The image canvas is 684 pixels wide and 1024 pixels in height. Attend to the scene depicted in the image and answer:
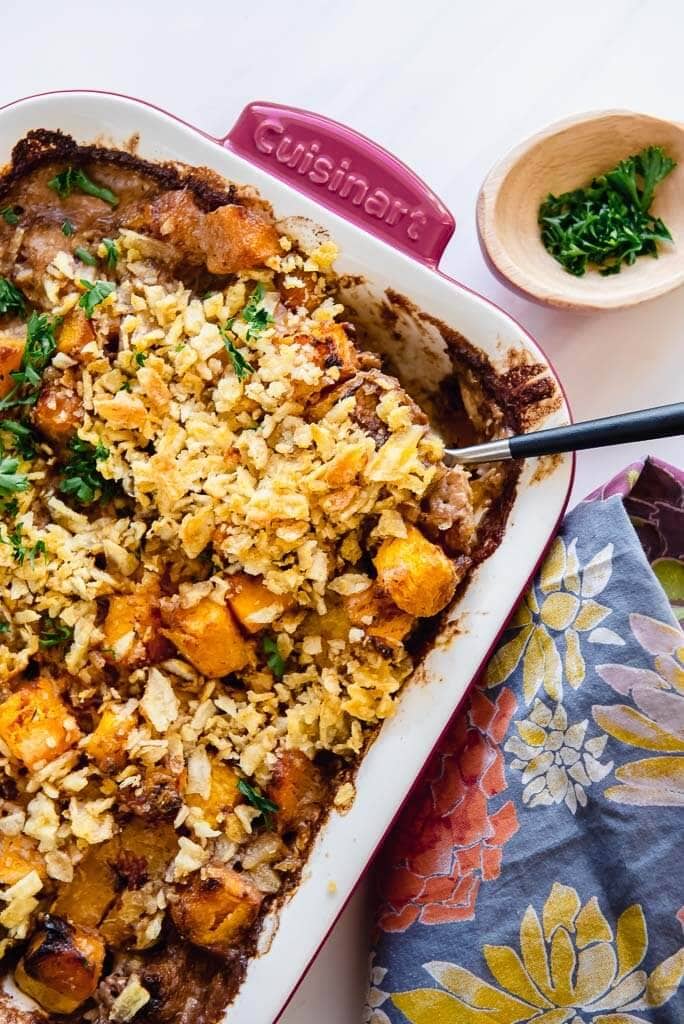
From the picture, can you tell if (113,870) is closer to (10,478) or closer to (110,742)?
(110,742)

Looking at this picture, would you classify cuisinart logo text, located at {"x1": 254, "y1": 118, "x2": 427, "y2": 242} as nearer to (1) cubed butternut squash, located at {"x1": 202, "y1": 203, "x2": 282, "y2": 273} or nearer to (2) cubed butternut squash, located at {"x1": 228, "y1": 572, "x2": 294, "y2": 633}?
(1) cubed butternut squash, located at {"x1": 202, "y1": 203, "x2": 282, "y2": 273}

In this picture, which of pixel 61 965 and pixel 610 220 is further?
pixel 610 220

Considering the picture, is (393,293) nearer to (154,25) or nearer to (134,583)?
(134,583)

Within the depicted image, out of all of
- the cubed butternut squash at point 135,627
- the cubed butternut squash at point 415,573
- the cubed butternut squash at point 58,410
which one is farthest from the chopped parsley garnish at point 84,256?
the cubed butternut squash at point 415,573

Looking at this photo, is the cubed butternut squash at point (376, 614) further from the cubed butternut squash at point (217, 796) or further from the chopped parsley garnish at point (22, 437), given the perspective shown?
the chopped parsley garnish at point (22, 437)

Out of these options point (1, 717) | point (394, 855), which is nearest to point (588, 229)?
point (394, 855)

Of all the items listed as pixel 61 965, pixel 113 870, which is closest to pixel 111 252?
pixel 113 870

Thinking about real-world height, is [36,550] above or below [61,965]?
above
